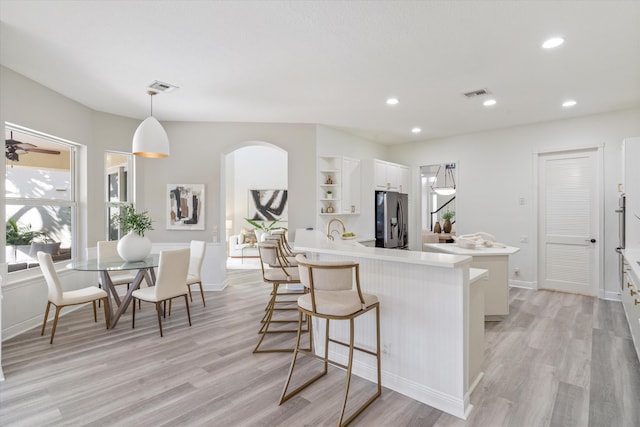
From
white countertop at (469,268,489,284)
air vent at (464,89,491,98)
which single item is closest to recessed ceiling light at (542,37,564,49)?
air vent at (464,89,491,98)

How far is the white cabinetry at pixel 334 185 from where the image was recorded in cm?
561

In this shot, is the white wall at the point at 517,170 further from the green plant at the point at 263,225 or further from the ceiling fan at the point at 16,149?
the ceiling fan at the point at 16,149

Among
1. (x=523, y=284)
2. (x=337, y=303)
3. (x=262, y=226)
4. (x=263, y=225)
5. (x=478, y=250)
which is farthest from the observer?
(x=263, y=225)

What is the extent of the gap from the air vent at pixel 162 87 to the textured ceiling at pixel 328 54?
0.36 ft

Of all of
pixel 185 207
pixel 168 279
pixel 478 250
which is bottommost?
pixel 168 279

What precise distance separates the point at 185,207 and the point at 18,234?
6.75 feet

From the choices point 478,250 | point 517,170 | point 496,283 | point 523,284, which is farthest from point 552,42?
point 523,284

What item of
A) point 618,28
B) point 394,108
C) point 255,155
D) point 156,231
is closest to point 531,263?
point 394,108

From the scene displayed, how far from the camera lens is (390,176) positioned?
6340mm

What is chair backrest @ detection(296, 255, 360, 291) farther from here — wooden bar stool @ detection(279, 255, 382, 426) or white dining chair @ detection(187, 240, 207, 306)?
white dining chair @ detection(187, 240, 207, 306)

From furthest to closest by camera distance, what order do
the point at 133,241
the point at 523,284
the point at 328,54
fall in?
the point at 523,284 < the point at 133,241 < the point at 328,54

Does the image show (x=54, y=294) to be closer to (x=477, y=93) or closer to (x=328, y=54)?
(x=328, y=54)

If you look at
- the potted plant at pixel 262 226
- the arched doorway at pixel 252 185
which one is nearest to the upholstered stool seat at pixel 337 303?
the potted plant at pixel 262 226

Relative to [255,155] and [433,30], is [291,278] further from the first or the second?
[255,155]
